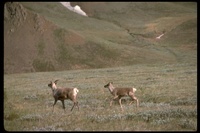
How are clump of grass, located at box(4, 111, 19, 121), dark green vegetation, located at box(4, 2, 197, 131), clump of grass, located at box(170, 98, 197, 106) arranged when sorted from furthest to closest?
clump of grass, located at box(170, 98, 197, 106) < clump of grass, located at box(4, 111, 19, 121) < dark green vegetation, located at box(4, 2, 197, 131)

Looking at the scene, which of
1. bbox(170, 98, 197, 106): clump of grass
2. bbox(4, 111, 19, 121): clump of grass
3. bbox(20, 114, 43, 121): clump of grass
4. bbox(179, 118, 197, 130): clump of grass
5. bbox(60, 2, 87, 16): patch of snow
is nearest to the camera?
bbox(179, 118, 197, 130): clump of grass

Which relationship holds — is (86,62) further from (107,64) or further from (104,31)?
(104,31)

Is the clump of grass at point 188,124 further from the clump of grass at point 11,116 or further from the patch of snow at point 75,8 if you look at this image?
the patch of snow at point 75,8

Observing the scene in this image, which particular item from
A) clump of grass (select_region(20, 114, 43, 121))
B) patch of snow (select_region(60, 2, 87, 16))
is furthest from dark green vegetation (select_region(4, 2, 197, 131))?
patch of snow (select_region(60, 2, 87, 16))

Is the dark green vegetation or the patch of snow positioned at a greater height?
the patch of snow

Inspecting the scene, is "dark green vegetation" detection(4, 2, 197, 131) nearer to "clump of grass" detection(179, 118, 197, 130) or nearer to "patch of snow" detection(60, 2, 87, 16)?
"clump of grass" detection(179, 118, 197, 130)

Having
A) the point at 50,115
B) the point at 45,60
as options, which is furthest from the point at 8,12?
the point at 50,115

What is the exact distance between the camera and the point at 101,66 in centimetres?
5766

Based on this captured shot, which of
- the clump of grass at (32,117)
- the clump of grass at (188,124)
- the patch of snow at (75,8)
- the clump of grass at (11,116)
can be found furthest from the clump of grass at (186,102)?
the patch of snow at (75,8)

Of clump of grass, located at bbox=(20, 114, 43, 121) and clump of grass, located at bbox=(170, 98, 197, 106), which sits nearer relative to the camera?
clump of grass, located at bbox=(20, 114, 43, 121)

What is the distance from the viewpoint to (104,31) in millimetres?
100375

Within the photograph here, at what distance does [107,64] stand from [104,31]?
141ft

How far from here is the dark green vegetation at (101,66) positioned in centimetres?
1411

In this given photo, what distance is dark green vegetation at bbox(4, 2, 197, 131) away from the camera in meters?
14.1
